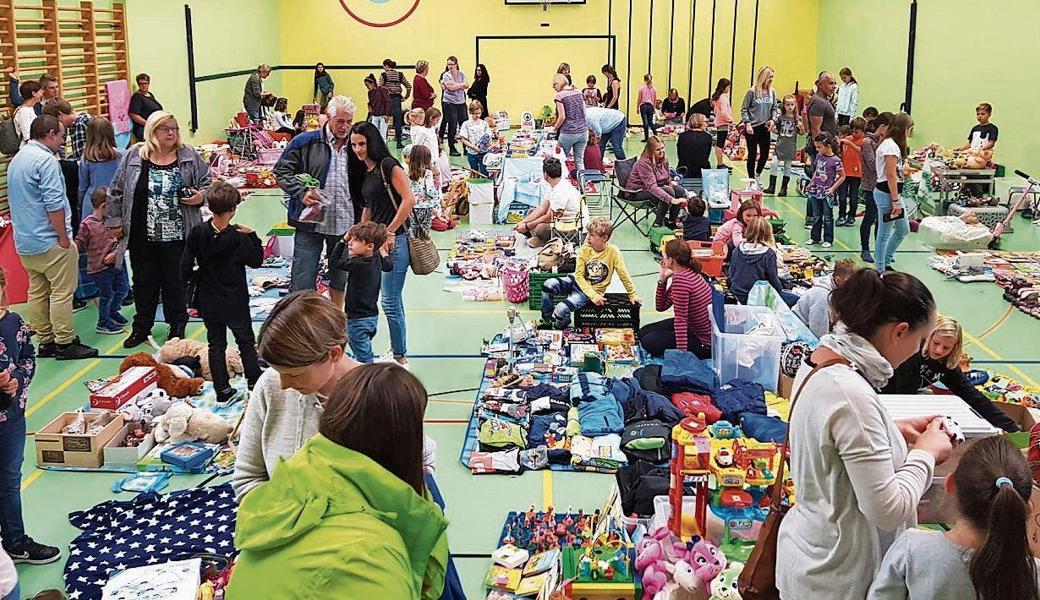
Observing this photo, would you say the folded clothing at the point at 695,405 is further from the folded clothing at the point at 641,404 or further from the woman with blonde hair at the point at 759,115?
the woman with blonde hair at the point at 759,115

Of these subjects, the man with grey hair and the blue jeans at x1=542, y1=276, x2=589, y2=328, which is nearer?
the man with grey hair

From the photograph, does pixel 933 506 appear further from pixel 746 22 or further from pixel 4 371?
pixel 746 22

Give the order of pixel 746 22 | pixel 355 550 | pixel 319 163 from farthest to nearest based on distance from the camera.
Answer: pixel 746 22 < pixel 319 163 < pixel 355 550

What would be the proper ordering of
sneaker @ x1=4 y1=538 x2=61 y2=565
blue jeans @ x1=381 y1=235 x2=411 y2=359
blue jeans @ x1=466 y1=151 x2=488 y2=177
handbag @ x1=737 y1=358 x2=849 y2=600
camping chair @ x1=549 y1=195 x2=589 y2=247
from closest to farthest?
handbag @ x1=737 y1=358 x2=849 y2=600, sneaker @ x1=4 y1=538 x2=61 y2=565, blue jeans @ x1=381 y1=235 x2=411 y2=359, camping chair @ x1=549 y1=195 x2=589 y2=247, blue jeans @ x1=466 y1=151 x2=488 y2=177

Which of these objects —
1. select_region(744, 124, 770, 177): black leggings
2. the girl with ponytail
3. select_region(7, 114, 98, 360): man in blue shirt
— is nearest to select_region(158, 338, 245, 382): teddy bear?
select_region(7, 114, 98, 360): man in blue shirt

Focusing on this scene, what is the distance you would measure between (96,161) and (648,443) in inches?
203

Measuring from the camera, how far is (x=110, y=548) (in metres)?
5.18

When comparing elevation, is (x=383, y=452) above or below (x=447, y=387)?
above

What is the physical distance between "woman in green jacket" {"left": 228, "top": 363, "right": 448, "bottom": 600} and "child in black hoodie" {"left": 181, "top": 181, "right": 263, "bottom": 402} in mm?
4499

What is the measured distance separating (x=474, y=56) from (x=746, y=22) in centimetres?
615

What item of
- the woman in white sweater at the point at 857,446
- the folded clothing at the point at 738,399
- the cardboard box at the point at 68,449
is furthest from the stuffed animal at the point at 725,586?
the cardboard box at the point at 68,449

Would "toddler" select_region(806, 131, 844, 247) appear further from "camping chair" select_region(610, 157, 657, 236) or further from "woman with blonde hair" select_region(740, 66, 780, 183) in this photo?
"woman with blonde hair" select_region(740, 66, 780, 183)

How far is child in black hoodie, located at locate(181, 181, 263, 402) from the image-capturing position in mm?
6457

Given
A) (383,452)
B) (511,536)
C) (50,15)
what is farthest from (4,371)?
(50,15)
